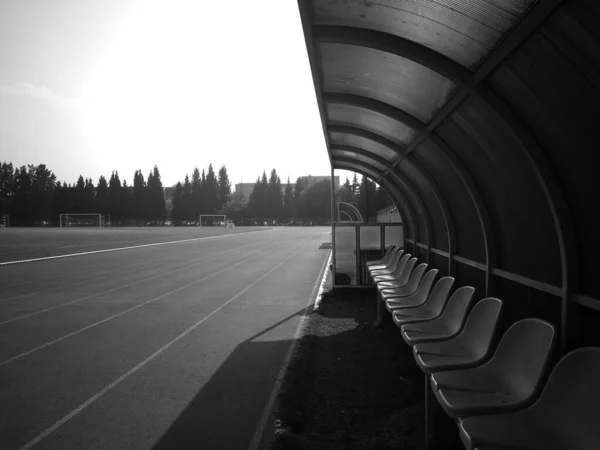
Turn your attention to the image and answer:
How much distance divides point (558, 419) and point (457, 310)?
2114 mm

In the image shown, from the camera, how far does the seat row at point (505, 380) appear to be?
249 centimetres

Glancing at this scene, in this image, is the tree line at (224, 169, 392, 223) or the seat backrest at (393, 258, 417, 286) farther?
the tree line at (224, 169, 392, 223)

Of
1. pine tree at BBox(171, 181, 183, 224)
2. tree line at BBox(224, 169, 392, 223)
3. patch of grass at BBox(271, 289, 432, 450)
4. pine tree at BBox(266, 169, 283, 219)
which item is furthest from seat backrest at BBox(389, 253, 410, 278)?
pine tree at BBox(171, 181, 183, 224)

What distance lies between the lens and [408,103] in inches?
206

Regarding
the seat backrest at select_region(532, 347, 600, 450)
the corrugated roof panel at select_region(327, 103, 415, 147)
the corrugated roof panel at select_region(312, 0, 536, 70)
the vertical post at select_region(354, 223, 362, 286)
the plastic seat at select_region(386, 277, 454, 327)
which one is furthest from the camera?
the vertical post at select_region(354, 223, 362, 286)

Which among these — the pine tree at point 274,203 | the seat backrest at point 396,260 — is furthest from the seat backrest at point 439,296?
the pine tree at point 274,203

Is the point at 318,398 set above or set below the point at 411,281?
below

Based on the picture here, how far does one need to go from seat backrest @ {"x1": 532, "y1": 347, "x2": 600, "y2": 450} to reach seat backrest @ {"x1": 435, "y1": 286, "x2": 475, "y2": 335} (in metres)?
1.76

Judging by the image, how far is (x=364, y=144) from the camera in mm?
8430

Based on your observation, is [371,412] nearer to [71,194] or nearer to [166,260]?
[166,260]

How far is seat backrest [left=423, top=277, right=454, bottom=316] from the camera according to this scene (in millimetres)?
5348

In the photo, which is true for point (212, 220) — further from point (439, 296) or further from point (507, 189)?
point (507, 189)

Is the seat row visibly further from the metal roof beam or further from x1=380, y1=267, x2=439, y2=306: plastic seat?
x1=380, y1=267, x2=439, y2=306: plastic seat

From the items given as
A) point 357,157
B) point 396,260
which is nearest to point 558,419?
point 396,260
